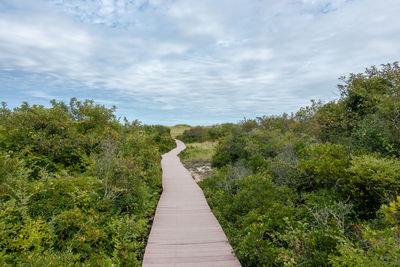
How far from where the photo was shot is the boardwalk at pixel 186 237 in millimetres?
3777

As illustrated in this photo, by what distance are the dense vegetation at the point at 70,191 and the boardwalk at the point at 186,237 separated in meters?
0.34

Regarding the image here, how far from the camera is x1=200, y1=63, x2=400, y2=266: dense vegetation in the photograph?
10.3ft

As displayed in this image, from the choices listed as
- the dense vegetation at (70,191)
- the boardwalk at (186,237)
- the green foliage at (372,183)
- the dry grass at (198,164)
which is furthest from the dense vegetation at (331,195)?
the dry grass at (198,164)

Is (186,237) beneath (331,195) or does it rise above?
beneath

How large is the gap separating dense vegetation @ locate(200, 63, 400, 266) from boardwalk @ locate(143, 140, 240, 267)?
12.2 inches

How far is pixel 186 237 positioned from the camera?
459cm

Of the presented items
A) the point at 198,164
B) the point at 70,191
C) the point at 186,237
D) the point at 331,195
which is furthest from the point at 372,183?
the point at 198,164

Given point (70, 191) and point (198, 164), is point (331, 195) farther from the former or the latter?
point (198, 164)

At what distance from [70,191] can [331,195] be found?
5.88 meters

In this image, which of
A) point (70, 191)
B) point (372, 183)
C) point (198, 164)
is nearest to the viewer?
point (372, 183)

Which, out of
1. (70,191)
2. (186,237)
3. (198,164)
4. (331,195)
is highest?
(70,191)

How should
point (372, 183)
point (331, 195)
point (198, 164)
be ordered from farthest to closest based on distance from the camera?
point (198, 164) < point (331, 195) < point (372, 183)

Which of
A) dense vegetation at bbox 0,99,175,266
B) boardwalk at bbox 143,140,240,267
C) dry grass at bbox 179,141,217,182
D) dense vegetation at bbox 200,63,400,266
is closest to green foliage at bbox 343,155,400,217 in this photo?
dense vegetation at bbox 200,63,400,266

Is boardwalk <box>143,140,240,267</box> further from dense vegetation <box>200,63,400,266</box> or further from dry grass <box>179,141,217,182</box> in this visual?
dry grass <box>179,141,217,182</box>
